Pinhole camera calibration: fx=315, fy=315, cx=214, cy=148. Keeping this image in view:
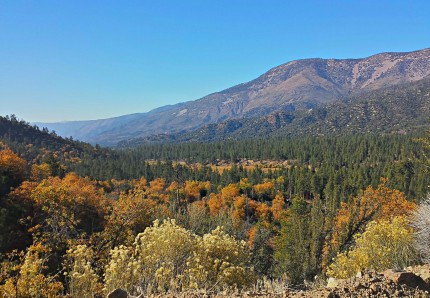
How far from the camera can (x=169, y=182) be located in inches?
4530

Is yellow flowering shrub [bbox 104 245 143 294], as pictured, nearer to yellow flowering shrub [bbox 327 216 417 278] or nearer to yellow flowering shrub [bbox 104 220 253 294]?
yellow flowering shrub [bbox 104 220 253 294]

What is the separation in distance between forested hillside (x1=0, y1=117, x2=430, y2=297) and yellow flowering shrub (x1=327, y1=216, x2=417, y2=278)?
7 cm

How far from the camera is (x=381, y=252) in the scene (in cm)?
1270

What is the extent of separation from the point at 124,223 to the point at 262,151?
5996 inches

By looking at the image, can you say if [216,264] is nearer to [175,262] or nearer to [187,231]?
[175,262]

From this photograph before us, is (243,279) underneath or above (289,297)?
underneath

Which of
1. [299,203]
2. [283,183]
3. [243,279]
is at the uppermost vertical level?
[243,279]

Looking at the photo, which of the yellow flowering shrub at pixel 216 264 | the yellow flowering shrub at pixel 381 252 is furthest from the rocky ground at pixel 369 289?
the yellow flowering shrub at pixel 381 252

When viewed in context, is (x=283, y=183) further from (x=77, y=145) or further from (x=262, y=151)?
(x=77, y=145)

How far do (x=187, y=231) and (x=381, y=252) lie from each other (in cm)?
786

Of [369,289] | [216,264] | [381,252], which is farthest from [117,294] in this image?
[381,252]

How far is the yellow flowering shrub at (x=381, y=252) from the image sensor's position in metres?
11.8

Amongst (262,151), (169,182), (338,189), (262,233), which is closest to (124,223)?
(262,233)

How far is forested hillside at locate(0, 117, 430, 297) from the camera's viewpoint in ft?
32.0
